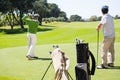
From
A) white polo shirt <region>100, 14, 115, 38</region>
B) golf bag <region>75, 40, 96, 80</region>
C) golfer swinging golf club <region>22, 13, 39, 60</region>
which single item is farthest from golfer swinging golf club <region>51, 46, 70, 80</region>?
golfer swinging golf club <region>22, 13, 39, 60</region>

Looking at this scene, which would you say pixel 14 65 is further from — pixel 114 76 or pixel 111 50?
pixel 114 76

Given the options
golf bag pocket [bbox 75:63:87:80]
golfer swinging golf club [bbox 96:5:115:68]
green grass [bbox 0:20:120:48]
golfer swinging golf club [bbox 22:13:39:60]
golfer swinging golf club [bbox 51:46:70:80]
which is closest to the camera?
golf bag pocket [bbox 75:63:87:80]

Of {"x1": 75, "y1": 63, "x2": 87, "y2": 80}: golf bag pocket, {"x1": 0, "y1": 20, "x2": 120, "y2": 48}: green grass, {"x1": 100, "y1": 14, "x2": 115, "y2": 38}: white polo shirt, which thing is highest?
{"x1": 100, "y1": 14, "x2": 115, "y2": 38}: white polo shirt

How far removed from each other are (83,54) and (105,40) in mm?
4885

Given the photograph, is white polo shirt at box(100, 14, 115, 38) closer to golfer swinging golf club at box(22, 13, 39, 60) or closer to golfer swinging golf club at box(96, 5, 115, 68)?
golfer swinging golf club at box(96, 5, 115, 68)

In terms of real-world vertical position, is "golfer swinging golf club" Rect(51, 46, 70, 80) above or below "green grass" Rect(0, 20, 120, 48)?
above

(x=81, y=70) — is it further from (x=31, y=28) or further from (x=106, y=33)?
(x=31, y=28)

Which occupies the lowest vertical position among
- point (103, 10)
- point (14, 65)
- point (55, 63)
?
point (14, 65)

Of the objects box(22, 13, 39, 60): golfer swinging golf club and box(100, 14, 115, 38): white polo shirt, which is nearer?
box(100, 14, 115, 38): white polo shirt

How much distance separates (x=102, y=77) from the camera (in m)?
10.3

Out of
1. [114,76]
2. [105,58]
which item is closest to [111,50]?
[105,58]

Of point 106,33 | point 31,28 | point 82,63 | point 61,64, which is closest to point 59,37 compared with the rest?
point 31,28

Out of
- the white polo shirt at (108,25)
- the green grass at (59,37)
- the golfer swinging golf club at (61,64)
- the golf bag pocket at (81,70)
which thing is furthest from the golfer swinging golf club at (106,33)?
the green grass at (59,37)

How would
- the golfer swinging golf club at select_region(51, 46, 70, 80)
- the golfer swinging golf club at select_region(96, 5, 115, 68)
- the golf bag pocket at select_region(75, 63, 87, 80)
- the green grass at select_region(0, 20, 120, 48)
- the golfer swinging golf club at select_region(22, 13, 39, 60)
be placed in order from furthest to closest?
1. the green grass at select_region(0, 20, 120, 48)
2. the golfer swinging golf club at select_region(22, 13, 39, 60)
3. the golfer swinging golf club at select_region(96, 5, 115, 68)
4. the golfer swinging golf club at select_region(51, 46, 70, 80)
5. the golf bag pocket at select_region(75, 63, 87, 80)
